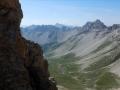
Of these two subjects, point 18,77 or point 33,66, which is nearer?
point 18,77

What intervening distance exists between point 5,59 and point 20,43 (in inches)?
201

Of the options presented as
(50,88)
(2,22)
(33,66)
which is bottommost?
(50,88)

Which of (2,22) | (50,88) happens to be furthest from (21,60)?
(50,88)

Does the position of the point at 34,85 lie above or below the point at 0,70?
below

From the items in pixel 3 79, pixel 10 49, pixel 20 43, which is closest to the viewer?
pixel 3 79

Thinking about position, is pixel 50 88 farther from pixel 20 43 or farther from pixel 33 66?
pixel 20 43

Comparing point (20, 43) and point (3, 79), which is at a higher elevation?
point (20, 43)

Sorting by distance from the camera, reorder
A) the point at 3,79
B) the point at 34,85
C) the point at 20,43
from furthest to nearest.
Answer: the point at 34,85 → the point at 20,43 → the point at 3,79

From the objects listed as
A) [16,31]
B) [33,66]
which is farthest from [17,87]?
[33,66]

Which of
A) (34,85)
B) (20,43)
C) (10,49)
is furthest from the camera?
(34,85)

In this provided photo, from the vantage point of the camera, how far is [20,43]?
4625 cm

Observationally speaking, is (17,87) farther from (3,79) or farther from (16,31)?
(16,31)

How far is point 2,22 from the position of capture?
4331cm

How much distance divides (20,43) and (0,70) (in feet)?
22.5
